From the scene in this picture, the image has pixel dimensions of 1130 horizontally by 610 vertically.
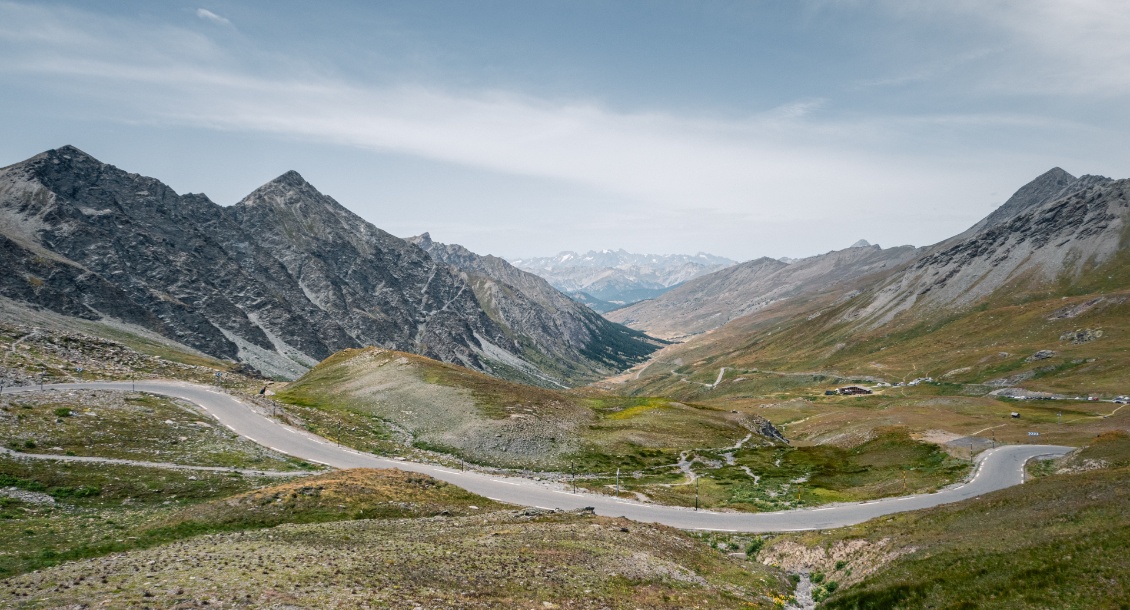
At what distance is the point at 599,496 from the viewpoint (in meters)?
56.5

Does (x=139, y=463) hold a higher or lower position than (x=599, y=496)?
higher

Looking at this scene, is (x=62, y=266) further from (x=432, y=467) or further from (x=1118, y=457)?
(x=1118, y=457)

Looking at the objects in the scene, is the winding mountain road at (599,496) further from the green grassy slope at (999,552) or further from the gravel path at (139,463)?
the green grassy slope at (999,552)

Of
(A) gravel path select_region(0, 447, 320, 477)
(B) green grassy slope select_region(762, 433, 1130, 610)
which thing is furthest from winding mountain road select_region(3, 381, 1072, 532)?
(B) green grassy slope select_region(762, 433, 1130, 610)

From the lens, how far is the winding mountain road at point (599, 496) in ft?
162

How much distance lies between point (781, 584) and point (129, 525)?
38083 millimetres

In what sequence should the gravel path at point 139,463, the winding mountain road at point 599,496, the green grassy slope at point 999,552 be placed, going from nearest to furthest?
the green grassy slope at point 999,552
the gravel path at point 139,463
the winding mountain road at point 599,496

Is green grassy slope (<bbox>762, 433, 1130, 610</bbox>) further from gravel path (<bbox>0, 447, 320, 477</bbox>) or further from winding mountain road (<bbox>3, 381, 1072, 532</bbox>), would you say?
gravel path (<bbox>0, 447, 320, 477</bbox>)

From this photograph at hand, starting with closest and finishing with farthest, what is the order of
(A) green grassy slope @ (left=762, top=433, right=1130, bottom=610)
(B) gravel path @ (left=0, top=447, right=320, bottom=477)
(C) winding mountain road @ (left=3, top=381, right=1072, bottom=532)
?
1. (A) green grassy slope @ (left=762, top=433, right=1130, bottom=610)
2. (B) gravel path @ (left=0, top=447, right=320, bottom=477)
3. (C) winding mountain road @ (left=3, top=381, right=1072, bottom=532)

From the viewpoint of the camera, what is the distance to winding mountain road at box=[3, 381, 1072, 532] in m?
49.3

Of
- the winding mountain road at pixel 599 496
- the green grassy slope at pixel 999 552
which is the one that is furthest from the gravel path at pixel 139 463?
the green grassy slope at pixel 999 552

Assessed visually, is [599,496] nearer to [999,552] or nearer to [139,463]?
[999,552]

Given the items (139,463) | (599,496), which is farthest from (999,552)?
(139,463)

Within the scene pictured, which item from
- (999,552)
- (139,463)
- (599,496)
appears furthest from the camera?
(599,496)
